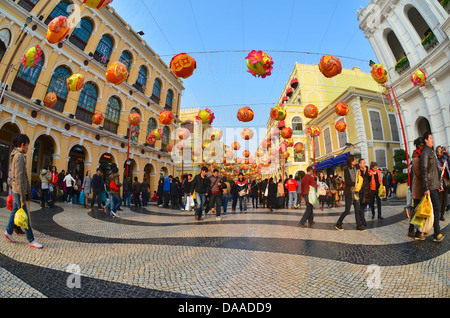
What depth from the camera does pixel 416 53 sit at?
1259 centimetres

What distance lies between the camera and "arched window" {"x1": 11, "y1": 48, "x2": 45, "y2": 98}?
36.2 feet

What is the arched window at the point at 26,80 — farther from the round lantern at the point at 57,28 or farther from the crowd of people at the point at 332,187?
the round lantern at the point at 57,28

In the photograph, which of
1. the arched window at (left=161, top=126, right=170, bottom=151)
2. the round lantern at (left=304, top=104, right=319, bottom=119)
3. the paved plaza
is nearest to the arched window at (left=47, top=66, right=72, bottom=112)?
the arched window at (left=161, top=126, right=170, bottom=151)

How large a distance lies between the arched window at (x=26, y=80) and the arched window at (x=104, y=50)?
417cm

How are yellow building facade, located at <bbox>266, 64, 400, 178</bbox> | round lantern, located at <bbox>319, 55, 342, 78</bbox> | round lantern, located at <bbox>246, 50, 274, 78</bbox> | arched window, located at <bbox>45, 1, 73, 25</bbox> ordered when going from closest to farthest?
round lantern, located at <bbox>246, 50, 274, 78</bbox> → round lantern, located at <bbox>319, 55, 342, 78</bbox> → arched window, located at <bbox>45, 1, 73, 25</bbox> → yellow building facade, located at <bbox>266, 64, 400, 178</bbox>

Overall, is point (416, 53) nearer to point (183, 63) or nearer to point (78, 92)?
point (183, 63)

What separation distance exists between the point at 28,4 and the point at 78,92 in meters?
4.82

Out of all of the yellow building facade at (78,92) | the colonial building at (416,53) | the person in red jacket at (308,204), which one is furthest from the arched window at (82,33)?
the colonial building at (416,53)

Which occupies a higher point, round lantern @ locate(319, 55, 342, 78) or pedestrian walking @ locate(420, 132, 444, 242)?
round lantern @ locate(319, 55, 342, 78)

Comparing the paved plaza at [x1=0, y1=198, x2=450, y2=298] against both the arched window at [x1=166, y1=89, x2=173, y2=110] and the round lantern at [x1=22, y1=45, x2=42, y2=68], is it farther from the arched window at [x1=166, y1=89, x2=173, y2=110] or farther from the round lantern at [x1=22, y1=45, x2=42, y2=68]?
the arched window at [x1=166, y1=89, x2=173, y2=110]

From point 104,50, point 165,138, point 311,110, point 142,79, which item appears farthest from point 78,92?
point 311,110

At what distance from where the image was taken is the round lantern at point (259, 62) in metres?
6.73
